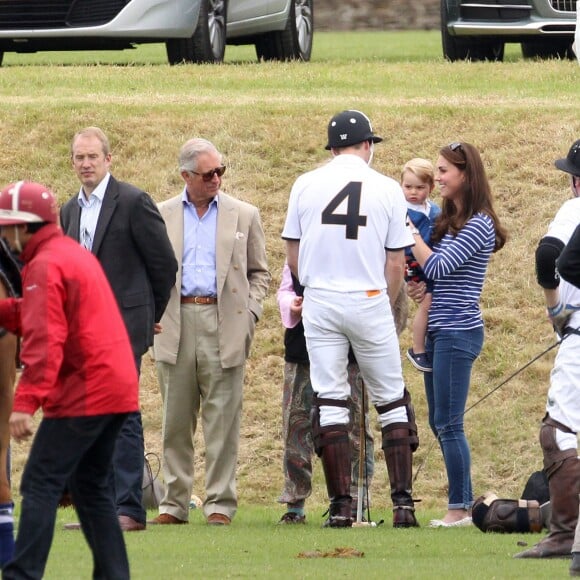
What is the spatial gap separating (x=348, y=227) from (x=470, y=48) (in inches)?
365

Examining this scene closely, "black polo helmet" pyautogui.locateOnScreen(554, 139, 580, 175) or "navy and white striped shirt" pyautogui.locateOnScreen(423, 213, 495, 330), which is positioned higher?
"black polo helmet" pyautogui.locateOnScreen(554, 139, 580, 175)

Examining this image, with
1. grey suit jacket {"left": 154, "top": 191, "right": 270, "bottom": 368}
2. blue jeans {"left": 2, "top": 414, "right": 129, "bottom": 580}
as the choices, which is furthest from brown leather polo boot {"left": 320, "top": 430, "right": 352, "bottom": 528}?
blue jeans {"left": 2, "top": 414, "right": 129, "bottom": 580}

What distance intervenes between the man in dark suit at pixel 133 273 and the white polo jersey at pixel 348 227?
74cm

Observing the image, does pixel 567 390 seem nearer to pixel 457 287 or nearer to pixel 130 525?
pixel 457 287

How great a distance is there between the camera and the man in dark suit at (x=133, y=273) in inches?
384

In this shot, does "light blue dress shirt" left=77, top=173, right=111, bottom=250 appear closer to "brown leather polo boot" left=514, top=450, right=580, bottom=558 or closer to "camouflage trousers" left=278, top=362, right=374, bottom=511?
"camouflage trousers" left=278, top=362, right=374, bottom=511

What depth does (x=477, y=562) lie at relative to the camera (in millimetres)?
8508

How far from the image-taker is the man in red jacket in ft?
23.1

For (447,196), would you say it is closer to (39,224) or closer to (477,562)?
(477,562)

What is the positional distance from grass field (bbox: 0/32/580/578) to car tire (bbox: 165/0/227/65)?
205 millimetres

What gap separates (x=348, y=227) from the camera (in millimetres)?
9555

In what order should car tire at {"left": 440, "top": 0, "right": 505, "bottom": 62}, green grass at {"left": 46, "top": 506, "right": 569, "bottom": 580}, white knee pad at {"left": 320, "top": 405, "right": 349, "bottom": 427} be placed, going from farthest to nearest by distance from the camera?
1. car tire at {"left": 440, "top": 0, "right": 505, "bottom": 62}
2. white knee pad at {"left": 320, "top": 405, "right": 349, "bottom": 427}
3. green grass at {"left": 46, "top": 506, "right": 569, "bottom": 580}

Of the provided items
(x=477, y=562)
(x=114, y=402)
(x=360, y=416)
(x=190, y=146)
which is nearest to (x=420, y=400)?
(x=360, y=416)

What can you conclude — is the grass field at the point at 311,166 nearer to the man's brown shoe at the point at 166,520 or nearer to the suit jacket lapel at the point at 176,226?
the man's brown shoe at the point at 166,520
